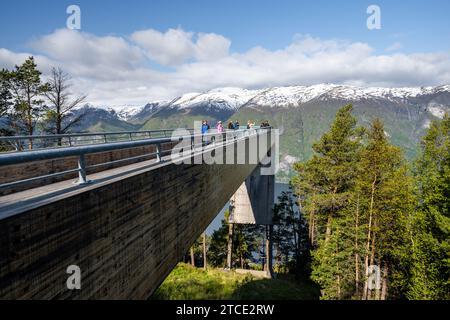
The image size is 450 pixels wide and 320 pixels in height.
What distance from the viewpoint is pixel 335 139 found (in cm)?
3053

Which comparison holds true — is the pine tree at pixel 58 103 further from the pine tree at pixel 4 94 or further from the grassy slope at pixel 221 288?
the grassy slope at pixel 221 288

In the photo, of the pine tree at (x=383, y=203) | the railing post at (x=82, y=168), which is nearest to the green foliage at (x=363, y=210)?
the pine tree at (x=383, y=203)

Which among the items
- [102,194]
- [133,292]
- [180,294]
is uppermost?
[102,194]

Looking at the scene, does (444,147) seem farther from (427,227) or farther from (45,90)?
(45,90)

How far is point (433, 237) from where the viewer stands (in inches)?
666

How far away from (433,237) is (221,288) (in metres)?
16.2

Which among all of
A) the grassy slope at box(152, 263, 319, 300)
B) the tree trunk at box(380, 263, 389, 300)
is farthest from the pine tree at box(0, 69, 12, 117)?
the tree trunk at box(380, 263, 389, 300)

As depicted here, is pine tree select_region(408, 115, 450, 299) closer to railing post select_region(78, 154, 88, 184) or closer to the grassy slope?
the grassy slope

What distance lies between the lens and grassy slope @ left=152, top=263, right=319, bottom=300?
22.9 metres

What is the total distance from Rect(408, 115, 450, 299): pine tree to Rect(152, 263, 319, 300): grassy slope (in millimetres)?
11086

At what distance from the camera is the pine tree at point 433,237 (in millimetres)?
16156

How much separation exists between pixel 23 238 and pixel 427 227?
781 inches
